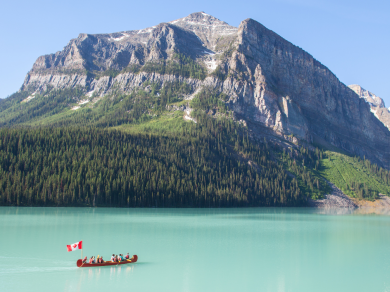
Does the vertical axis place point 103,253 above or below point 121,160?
below

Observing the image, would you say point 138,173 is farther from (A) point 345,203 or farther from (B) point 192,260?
(A) point 345,203

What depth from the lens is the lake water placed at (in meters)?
34.2

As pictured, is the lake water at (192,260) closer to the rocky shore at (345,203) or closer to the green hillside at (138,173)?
the green hillside at (138,173)

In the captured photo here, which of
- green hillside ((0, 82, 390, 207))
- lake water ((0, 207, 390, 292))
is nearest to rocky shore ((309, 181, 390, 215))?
green hillside ((0, 82, 390, 207))

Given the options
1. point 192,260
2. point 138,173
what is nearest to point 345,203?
point 138,173

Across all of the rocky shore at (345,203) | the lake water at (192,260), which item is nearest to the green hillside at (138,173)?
Result: the rocky shore at (345,203)

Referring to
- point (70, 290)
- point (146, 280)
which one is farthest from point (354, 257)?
point (70, 290)

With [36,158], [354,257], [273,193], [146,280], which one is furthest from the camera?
[273,193]

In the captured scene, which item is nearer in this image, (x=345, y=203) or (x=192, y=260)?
(x=192, y=260)

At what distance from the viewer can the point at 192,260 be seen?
43812 millimetres

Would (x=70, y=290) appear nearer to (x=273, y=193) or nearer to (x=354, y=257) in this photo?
(x=354, y=257)

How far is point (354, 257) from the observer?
49062 millimetres

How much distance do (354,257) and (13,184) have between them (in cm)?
10585

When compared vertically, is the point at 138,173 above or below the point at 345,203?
above
